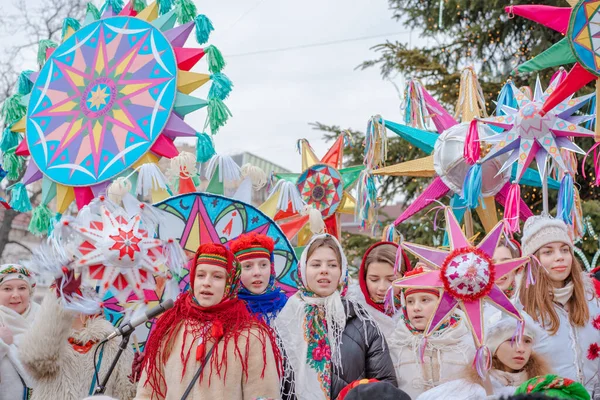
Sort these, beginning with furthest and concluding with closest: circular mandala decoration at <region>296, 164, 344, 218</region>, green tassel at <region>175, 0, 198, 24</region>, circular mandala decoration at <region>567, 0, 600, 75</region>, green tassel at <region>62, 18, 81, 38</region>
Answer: circular mandala decoration at <region>296, 164, 344, 218</region>, green tassel at <region>62, 18, 81, 38</region>, green tassel at <region>175, 0, 198, 24</region>, circular mandala decoration at <region>567, 0, 600, 75</region>

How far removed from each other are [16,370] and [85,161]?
2.31 metres

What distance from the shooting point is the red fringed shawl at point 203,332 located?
3486 millimetres

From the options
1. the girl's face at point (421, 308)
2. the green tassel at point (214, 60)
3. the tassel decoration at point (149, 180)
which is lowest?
the girl's face at point (421, 308)

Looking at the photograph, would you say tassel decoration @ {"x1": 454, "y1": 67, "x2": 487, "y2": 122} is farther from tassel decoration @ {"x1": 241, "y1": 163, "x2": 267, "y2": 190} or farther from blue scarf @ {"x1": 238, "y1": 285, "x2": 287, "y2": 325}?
blue scarf @ {"x1": 238, "y1": 285, "x2": 287, "y2": 325}

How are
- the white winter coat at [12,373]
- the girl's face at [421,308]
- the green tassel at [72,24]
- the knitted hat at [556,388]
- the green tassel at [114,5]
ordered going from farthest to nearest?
the green tassel at [72,24], the green tassel at [114,5], the white winter coat at [12,373], the girl's face at [421,308], the knitted hat at [556,388]

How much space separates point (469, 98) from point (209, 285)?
292 cm

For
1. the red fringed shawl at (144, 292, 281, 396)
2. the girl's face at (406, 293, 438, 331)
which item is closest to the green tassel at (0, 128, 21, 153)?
the red fringed shawl at (144, 292, 281, 396)

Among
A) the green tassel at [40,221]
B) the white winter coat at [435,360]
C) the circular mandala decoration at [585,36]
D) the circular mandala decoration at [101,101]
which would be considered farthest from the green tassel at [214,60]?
the circular mandala decoration at [585,36]

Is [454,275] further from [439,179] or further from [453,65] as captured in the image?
[453,65]

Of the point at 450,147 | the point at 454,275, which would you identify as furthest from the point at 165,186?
the point at 454,275

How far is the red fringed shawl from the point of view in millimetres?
3486

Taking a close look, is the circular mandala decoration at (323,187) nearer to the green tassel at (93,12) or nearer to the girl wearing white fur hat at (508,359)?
the green tassel at (93,12)

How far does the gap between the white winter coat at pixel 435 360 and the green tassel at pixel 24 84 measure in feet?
14.9

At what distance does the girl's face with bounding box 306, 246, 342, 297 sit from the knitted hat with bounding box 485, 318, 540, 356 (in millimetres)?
887
